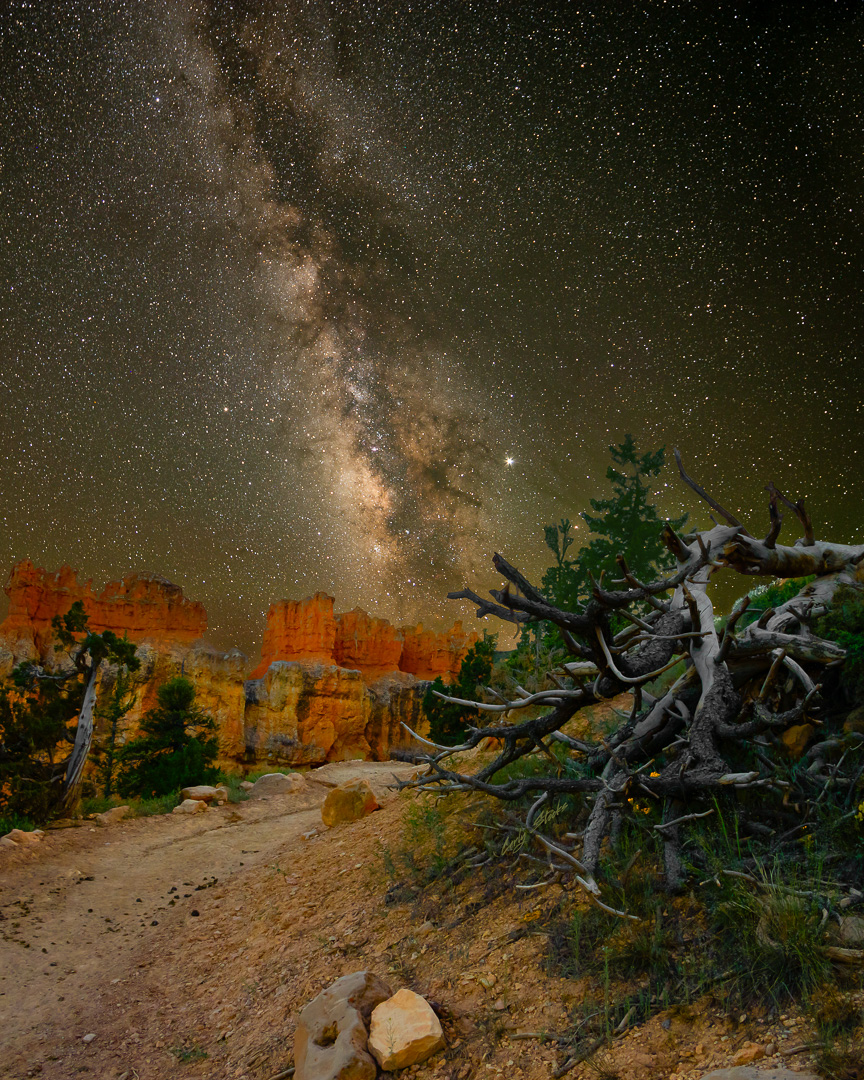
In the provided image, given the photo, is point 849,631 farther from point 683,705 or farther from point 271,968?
point 271,968

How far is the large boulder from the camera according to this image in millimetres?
3074

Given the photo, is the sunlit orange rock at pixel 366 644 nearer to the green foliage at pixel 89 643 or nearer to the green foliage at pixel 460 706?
the green foliage at pixel 460 706

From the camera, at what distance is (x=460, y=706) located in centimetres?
1364

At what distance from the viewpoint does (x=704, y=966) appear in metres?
2.97

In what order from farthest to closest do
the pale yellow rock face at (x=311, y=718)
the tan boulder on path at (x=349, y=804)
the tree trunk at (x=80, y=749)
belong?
the pale yellow rock face at (x=311, y=718)
the tree trunk at (x=80, y=749)
the tan boulder on path at (x=349, y=804)

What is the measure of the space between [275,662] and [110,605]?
18.7 metres

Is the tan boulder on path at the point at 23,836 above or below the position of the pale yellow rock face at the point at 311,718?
below

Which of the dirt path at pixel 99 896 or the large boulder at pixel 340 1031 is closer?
the large boulder at pixel 340 1031

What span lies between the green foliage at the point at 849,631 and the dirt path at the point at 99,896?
7.54 m

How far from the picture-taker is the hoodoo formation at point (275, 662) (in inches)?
1681

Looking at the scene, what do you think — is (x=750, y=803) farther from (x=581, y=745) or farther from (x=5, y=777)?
(x=5, y=777)

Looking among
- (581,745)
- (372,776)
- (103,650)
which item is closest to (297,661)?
(372,776)

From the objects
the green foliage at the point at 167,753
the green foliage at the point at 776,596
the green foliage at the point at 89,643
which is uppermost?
the green foliage at the point at 89,643

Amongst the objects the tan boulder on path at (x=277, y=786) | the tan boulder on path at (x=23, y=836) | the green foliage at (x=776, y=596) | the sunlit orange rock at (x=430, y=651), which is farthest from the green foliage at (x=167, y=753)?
the sunlit orange rock at (x=430, y=651)
